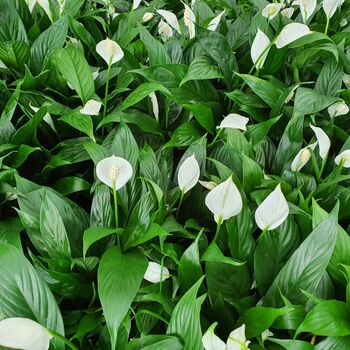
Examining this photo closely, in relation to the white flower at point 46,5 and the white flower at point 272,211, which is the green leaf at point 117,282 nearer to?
the white flower at point 272,211

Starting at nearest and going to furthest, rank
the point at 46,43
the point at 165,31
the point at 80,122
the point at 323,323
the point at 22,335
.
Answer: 1. the point at 22,335
2. the point at 323,323
3. the point at 80,122
4. the point at 46,43
5. the point at 165,31

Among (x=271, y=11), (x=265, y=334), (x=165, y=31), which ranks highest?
(x=271, y=11)

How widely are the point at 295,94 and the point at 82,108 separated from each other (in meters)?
0.51

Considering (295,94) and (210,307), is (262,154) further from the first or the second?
(210,307)

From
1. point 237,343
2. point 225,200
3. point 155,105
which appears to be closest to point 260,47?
point 155,105

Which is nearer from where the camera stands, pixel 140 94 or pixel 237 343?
pixel 237 343

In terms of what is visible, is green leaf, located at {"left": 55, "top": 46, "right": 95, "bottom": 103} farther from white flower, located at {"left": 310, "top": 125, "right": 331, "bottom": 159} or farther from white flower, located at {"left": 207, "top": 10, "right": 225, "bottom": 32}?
white flower, located at {"left": 310, "top": 125, "right": 331, "bottom": 159}

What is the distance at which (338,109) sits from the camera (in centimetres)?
115

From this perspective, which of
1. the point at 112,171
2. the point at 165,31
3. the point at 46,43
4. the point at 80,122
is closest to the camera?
the point at 112,171

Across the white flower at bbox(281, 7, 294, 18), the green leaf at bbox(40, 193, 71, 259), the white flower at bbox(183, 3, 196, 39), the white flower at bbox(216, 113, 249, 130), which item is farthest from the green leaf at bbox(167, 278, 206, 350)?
the white flower at bbox(281, 7, 294, 18)

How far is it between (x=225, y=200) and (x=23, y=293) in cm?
35

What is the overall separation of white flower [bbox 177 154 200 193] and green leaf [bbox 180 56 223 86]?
319mm

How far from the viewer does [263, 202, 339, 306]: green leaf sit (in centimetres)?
77

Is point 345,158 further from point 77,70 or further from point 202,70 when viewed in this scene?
point 77,70
